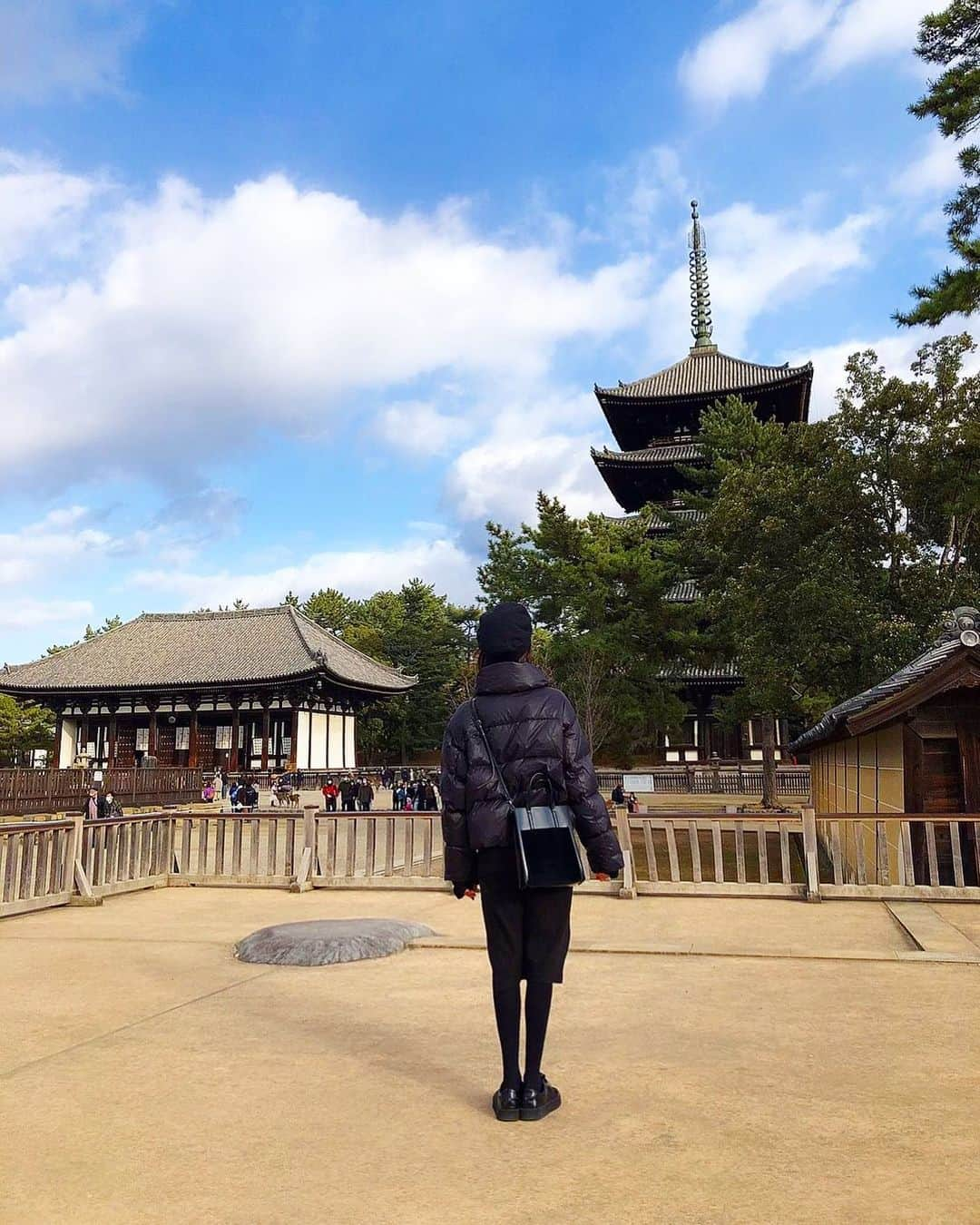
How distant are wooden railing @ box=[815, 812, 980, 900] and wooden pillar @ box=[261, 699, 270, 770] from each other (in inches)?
1253

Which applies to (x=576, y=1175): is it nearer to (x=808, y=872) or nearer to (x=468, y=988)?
(x=468, y=988)

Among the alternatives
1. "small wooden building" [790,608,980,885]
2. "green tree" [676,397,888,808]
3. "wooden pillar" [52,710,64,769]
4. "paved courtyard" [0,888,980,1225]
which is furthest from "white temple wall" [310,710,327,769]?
"paved courtyard" [0,888,980,1225]

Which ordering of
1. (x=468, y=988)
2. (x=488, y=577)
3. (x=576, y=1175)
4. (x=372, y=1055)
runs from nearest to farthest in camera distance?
(x=576, y=1175)
(x=372, y=1055)
(x=468, y=988)
(x=488, y=577)

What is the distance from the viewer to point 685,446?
38.7 m

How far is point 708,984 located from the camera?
18.0 ft

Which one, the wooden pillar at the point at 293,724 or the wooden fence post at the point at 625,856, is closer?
the wooden fence post at the point at 625,856

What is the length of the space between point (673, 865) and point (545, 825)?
260 inches

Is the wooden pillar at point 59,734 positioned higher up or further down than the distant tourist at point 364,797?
higher up

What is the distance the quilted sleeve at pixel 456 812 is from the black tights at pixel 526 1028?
0.44 metres

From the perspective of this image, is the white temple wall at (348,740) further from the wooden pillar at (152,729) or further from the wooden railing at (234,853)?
the wooden railing at (234,853)

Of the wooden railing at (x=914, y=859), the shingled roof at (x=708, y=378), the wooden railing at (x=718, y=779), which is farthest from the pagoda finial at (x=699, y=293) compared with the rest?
the wooden railing at (x=914, y=859)

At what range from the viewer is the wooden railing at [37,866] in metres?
8.38

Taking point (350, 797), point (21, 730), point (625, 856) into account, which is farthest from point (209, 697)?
point (625, 856)

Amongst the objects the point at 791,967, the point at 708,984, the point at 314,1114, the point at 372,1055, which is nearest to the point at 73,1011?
the point at 372,1055
